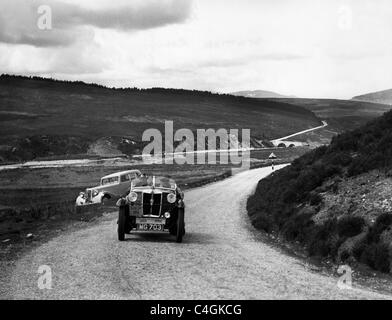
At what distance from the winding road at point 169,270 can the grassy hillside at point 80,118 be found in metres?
80.5

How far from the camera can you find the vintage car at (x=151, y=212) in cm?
1764

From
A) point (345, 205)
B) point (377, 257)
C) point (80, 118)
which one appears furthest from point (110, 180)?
point (80, 118)

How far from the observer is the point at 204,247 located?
17.0 meters

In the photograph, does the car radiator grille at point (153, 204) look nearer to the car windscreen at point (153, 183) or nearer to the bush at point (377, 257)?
the car windscreen at point (153, 183)

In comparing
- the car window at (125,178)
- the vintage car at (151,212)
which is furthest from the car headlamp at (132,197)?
the car window at (125,178)

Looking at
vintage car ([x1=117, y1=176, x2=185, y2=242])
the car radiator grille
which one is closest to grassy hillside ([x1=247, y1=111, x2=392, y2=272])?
vintage car ([x1=117, y1=176, x2=185, y2=242])

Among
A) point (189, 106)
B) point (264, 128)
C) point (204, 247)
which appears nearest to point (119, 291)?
point (204, 247)

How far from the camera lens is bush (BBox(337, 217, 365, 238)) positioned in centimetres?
1600

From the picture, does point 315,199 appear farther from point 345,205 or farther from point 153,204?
point 153,204

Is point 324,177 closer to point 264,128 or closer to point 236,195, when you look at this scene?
point 236,195

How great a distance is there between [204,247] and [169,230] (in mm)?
1666

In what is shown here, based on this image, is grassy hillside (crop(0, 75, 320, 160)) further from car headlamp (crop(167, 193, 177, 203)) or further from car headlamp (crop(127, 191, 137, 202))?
car headlamp (crop(167, 193, 177, 203))

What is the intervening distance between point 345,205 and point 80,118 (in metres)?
129

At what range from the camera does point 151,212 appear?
58.5ft
